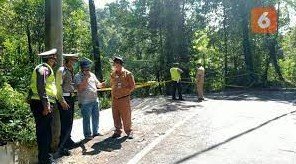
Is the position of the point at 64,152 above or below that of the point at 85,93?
below

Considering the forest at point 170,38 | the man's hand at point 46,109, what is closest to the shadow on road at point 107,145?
Result: the man's hand at point 46,109

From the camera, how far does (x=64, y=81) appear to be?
29.1 ft

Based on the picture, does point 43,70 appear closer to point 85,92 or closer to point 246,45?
point 85,92

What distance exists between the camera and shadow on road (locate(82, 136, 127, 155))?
882 centimetres

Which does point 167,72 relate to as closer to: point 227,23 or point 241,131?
point 227,23

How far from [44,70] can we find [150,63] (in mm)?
25688

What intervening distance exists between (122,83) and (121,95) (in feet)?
0.86

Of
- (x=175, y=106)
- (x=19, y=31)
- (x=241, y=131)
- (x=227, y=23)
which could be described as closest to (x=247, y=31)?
(x=227, y=23)

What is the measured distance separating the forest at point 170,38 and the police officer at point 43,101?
19033 millimetres

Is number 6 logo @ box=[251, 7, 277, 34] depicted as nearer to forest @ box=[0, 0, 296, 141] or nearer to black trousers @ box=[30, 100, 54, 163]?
forest @ box=[0, 0, 296, 141]

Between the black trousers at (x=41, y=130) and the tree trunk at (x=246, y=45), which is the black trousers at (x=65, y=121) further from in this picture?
the tree trunk at (x=246, y=45)

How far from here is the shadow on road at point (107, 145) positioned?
8823 mm

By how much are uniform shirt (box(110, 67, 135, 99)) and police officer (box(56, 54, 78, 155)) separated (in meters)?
1.30

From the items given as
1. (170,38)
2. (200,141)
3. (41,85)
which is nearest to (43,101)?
(41,85)
